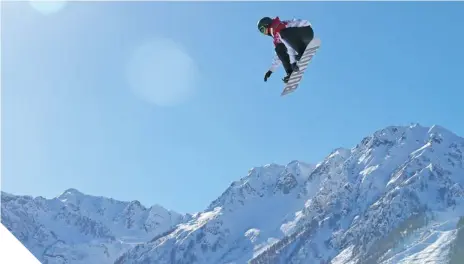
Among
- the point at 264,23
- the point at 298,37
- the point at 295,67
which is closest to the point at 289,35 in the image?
the point at 298,37

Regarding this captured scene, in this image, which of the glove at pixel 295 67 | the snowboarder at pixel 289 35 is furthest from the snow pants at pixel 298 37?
the glove at pixel 295 67

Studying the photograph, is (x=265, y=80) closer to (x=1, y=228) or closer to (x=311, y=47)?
(x=311, y=47)

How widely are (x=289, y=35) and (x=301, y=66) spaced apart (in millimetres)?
925

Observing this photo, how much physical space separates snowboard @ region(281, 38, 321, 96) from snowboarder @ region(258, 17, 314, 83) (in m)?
0.09

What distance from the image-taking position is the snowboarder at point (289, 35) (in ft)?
43.0

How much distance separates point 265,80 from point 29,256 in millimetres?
10291

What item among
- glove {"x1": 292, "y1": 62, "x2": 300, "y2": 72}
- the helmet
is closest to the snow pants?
glove {"x1": 292, "y1": 62, "x2": 300, "y2": 72}

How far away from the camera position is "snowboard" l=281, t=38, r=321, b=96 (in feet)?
43.7

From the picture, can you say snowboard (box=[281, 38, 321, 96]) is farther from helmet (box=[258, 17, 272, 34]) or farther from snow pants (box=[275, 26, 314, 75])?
helmet (box=[258, 17, 272, 34])

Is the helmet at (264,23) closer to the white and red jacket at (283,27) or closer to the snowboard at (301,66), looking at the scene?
the white and red jacket at (283,27)

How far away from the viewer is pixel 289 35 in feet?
43.6

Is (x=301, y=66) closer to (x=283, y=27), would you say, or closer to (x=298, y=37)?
(x=298, y=37)

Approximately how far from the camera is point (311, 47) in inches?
525

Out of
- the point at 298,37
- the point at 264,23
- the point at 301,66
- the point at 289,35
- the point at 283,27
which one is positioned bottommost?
the point at 301,66
